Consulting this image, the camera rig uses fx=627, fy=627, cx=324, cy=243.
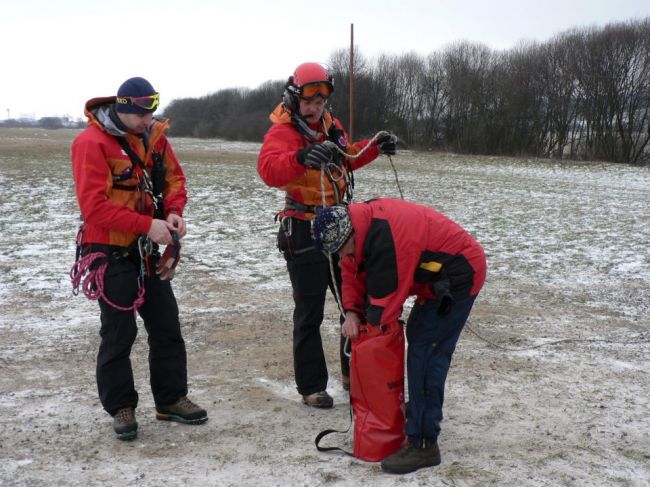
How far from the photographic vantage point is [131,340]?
3732 mm

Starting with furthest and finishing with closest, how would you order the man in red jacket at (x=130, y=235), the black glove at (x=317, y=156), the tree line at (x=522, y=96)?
the tree line at (x=522, y=96), the black glove at (x=317, y=156), the man in red jacket at (x=130, y=235)

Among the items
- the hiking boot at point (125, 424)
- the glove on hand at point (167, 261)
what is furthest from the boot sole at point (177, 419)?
the glove on hand at point (167, 261)

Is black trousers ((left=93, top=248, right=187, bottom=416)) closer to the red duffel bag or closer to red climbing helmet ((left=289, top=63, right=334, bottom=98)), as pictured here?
the red duffel bag

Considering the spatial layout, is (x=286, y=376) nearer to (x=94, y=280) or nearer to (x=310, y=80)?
(x=94, y=280)

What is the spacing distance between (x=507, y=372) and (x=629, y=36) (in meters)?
38.0

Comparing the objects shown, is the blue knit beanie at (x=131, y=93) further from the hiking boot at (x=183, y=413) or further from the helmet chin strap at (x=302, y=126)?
the hiking boot at (x=183, y=413)

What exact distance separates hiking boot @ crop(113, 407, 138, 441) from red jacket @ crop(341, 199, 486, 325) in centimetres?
155

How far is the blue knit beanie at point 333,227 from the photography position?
3.22m

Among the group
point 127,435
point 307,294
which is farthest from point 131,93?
point 127,435

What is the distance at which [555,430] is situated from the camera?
12.7ft

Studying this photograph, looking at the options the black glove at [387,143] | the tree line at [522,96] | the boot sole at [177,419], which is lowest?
the boot sole at [177,419]

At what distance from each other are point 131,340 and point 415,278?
1.72 metres

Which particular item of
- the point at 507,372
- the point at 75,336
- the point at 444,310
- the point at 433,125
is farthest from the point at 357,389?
the point at 433,125

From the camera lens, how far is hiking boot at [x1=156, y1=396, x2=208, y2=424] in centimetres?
396
